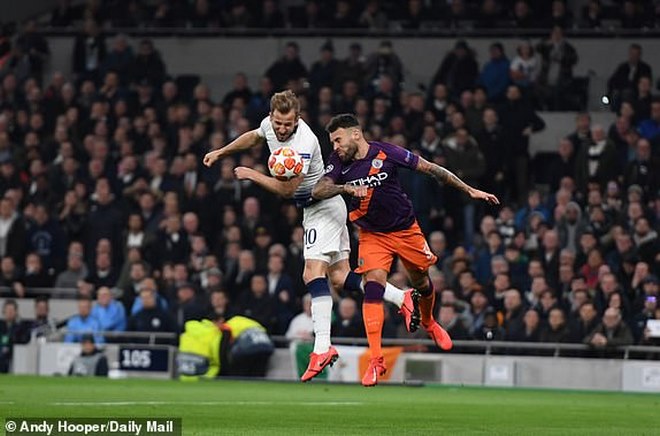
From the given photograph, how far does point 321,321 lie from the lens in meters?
14.8

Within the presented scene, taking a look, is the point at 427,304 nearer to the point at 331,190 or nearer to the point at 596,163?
the point at 331,190

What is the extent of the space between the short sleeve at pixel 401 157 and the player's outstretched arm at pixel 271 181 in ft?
2.73

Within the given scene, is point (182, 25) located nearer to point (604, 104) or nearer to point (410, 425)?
point (604, 104)

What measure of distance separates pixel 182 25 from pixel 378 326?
17.6 m

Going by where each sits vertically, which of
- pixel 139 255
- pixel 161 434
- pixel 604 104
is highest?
pixel 604 104

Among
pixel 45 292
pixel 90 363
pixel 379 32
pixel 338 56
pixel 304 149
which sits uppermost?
pixel 379 32

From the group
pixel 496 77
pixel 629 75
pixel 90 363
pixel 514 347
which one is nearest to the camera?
pixel 514 347

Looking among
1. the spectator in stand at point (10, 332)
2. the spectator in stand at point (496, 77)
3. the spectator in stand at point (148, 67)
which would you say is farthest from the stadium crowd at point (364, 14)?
the spectator in stand at point (10, 332)

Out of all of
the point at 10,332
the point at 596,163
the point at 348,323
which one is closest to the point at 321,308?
the point at 348,323

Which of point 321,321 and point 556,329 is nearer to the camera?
point 321,321

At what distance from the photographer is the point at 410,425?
1359cm

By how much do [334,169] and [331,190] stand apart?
0.31 m

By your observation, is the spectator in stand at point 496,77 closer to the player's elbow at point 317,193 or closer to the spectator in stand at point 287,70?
the spectator in stand at point 287,70

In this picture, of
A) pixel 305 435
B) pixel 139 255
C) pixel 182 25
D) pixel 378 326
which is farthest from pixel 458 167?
pixel 305 435
